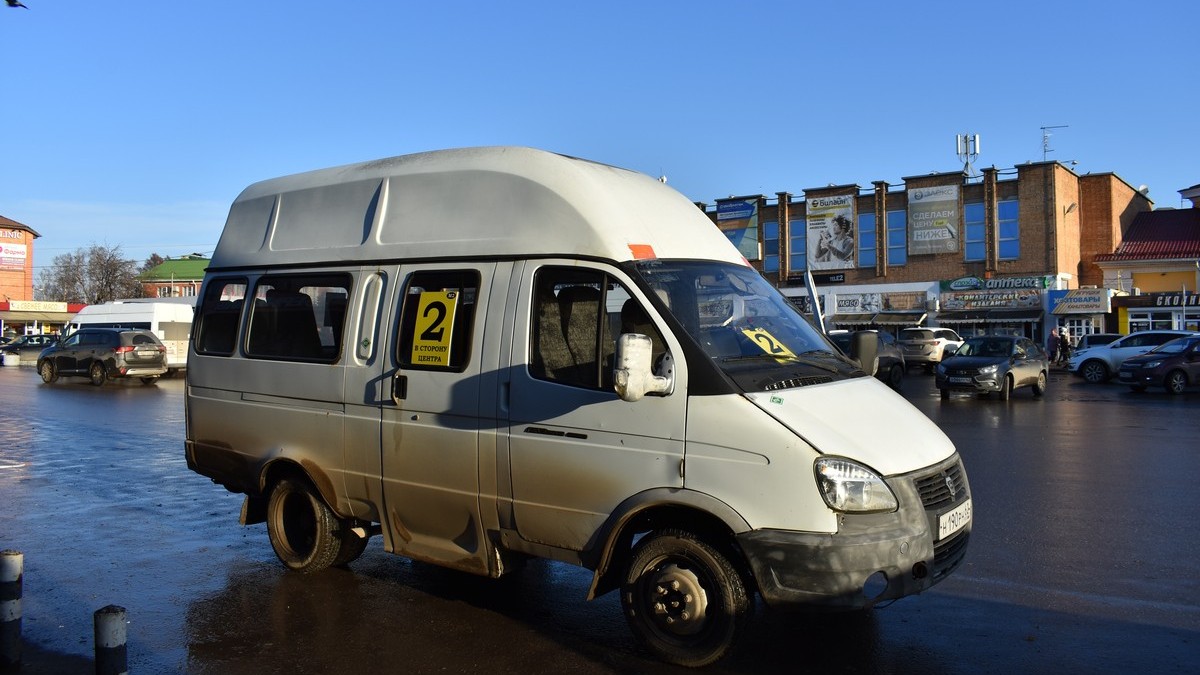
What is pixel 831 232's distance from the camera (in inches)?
2012

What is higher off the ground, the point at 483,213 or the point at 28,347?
the point at 483,213

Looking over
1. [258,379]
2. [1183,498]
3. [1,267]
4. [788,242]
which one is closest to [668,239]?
[258,379]

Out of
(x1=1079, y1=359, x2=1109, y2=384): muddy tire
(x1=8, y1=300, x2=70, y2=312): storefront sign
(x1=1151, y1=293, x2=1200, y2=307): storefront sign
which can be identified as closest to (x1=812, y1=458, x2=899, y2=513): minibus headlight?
(x1=1079, y1=359, x2=1109, y2=384): muddy tire

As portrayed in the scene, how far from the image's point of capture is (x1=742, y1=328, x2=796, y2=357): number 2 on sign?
5.08m

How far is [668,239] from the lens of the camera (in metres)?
5.41

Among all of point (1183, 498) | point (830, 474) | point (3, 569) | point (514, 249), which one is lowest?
point (1183, 498)

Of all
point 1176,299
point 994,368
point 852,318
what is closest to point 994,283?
point 852,318

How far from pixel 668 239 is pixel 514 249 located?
89cm

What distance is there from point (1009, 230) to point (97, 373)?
39.9 metres

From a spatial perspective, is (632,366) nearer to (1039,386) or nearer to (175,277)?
(1039,386)

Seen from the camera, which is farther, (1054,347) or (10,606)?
(1054,347)

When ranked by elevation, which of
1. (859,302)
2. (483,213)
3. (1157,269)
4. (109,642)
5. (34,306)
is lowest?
(109,642)

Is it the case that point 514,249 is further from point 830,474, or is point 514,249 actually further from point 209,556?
point 209,556

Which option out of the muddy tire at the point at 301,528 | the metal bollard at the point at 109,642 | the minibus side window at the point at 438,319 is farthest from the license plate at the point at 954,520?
the muddy tire at the point at 301,528
